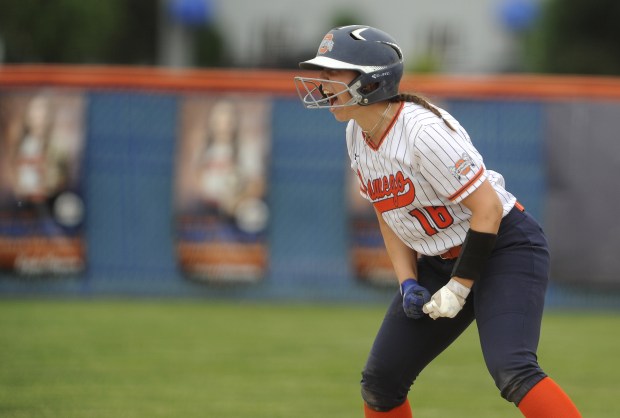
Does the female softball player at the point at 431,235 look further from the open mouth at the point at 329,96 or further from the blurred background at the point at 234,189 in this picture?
the blurred background at the point at 234,189

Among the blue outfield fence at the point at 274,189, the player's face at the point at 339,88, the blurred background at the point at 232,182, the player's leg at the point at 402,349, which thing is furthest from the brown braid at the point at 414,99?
the blue outfield fence at the point at 274,189

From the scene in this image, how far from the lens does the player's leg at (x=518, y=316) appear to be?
4246mm

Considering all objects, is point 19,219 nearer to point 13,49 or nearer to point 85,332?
point 85,332

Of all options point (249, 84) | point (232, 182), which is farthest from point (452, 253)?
point (249, 84)

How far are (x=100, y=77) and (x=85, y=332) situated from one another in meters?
2.90

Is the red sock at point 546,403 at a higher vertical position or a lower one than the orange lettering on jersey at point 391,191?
lower

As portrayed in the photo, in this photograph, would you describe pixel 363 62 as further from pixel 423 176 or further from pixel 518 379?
pixel 518 379

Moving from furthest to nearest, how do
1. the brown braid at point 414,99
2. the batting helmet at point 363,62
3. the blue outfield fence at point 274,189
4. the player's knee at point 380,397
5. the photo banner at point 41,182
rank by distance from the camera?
the blue outfield fence at point 274,189 < the photo banner at point 41,182 < the player's knee at point 380,397 < the brown braid at point 414,99 < the batting helmet at point 363,62

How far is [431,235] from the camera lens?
4.63 metres

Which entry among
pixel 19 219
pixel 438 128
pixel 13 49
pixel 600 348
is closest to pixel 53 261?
pixel 19 219

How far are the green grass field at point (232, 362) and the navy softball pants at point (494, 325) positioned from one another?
61.9 inches

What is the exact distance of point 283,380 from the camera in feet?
23.8

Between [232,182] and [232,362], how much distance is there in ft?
10.5

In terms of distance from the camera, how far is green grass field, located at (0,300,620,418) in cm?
643
